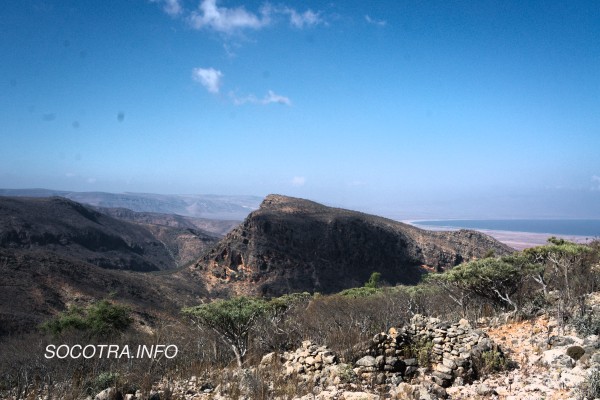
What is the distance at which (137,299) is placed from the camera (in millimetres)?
49312

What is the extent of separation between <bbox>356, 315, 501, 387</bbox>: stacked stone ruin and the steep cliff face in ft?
170

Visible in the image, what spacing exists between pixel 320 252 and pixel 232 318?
5855cm

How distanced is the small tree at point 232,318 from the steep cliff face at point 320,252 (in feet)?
155

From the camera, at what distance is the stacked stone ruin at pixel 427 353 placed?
10453 mm

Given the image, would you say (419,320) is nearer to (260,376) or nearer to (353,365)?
(353,365)

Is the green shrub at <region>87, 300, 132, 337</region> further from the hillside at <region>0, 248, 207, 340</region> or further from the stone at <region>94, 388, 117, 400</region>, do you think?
the stone at <region>94, 388, 117, 400</region>

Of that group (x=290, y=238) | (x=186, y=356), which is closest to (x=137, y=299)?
(x=290, y=238)

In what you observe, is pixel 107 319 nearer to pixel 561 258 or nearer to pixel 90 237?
pixel 561 258

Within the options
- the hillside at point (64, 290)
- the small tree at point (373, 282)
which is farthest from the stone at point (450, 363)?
the hillside at point (64, 290)

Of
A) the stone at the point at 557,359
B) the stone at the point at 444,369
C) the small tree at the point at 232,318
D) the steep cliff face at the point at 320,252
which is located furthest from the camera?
the steep cliff face at the point at 320,252

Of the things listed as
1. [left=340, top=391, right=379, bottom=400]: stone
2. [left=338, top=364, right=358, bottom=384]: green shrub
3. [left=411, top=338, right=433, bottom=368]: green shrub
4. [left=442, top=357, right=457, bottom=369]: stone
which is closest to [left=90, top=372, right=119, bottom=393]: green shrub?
[left=338, top=364, right=358, bottom=384]: green shrub

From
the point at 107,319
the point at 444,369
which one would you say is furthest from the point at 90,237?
the point at 444,369

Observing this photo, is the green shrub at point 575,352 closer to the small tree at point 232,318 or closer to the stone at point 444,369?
the stone at point 444,369

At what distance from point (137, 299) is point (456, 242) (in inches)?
2403
